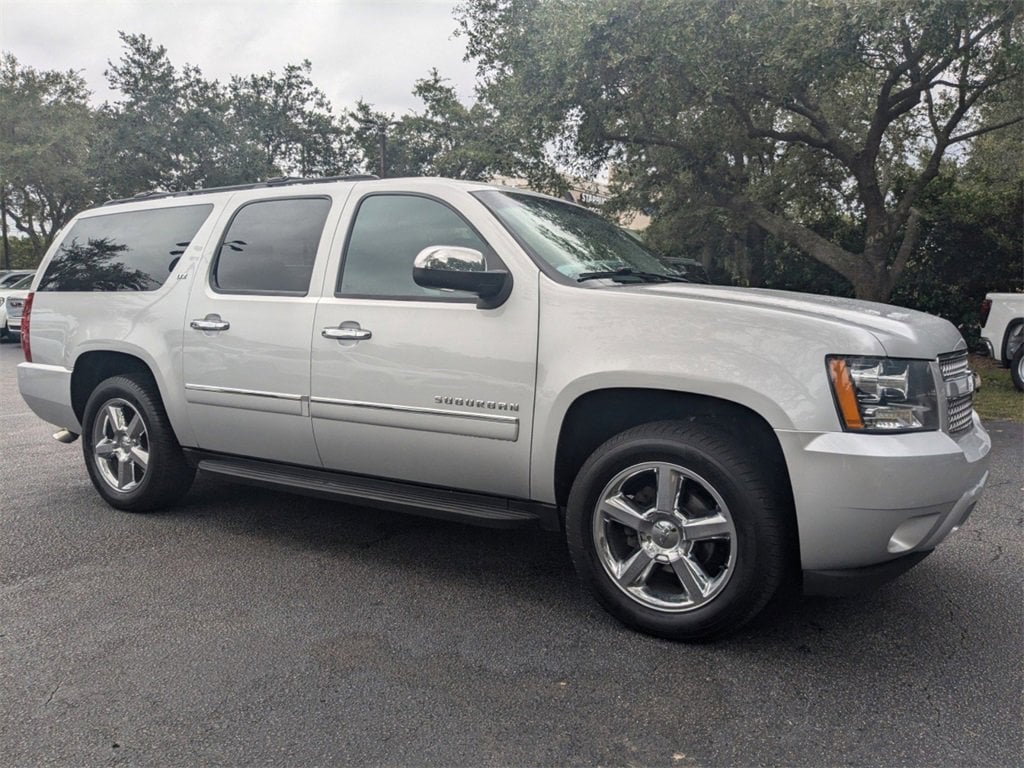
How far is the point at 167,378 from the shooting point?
15.1ft

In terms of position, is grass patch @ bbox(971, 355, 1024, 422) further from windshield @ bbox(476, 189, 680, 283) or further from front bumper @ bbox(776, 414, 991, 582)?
front bumper @ bbox(776, 414, 991, 582)

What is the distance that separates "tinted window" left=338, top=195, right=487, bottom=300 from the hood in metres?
0.89

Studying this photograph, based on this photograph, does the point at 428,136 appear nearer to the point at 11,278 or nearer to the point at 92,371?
the point at 11,278

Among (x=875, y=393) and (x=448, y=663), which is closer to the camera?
(x=875, y=393)

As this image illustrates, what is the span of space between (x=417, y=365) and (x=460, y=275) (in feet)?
1.65

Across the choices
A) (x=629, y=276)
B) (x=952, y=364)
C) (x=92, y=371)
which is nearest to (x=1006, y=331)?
(x=952, y=364)

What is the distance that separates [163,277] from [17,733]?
9.29 feet

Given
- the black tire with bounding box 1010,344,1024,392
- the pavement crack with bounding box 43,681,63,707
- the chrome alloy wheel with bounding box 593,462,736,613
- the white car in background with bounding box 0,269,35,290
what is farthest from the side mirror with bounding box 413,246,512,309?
the white car in background with bounding box 0,269,35,290

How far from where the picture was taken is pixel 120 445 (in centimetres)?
493

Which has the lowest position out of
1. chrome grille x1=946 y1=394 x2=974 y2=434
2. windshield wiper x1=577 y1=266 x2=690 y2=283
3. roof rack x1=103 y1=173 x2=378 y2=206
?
chrome grille x1=946 y1=394 x2=974 y2=434

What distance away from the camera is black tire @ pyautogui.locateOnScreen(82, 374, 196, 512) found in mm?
4746

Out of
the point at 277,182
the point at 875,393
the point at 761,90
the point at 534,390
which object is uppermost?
the point at 761,90

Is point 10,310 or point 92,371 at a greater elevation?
point 92,371

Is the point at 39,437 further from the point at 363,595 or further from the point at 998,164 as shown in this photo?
the point at 998,164
